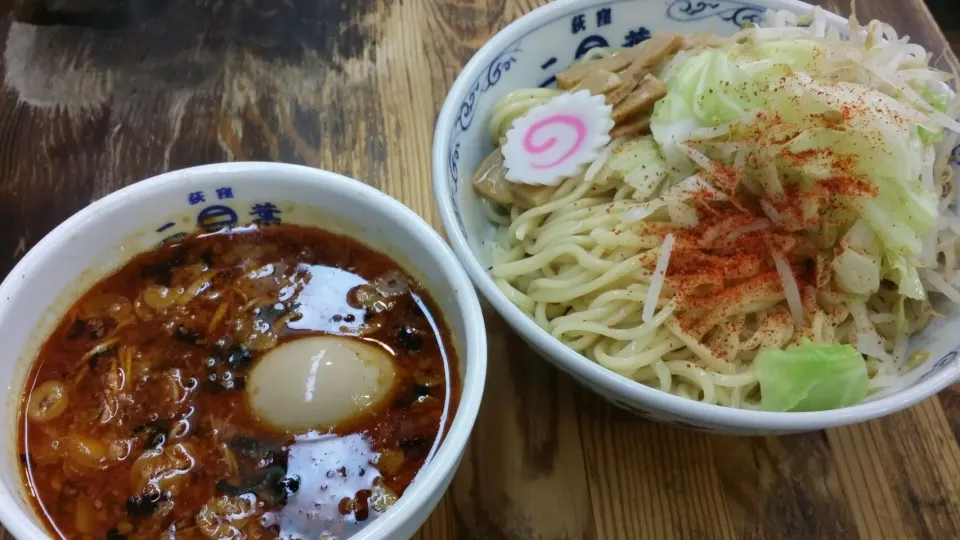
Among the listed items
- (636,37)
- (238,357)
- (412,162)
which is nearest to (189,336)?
(238,357)

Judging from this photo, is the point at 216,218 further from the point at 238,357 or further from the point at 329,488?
the point at 329,488

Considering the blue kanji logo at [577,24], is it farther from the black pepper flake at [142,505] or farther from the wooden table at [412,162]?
the black pepper flake at [142,505]

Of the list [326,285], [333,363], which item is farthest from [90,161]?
[333,363]

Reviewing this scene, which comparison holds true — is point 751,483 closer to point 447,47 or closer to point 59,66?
point 447,47

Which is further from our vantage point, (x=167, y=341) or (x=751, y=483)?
(x=751, y=483)

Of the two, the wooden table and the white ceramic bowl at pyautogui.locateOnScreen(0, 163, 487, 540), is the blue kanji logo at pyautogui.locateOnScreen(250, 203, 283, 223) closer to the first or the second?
the white ceramic bowl at pyautogui.locateOnScreen(0, 163, 487, 540)

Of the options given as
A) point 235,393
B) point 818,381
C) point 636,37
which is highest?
point 636,37

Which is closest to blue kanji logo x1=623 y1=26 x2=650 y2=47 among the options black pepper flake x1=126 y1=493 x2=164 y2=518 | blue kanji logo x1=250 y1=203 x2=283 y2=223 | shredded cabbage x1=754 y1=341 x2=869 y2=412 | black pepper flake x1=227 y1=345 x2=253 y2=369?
shredded cabbage x1=754 y1=341 x2=869 y2=412
